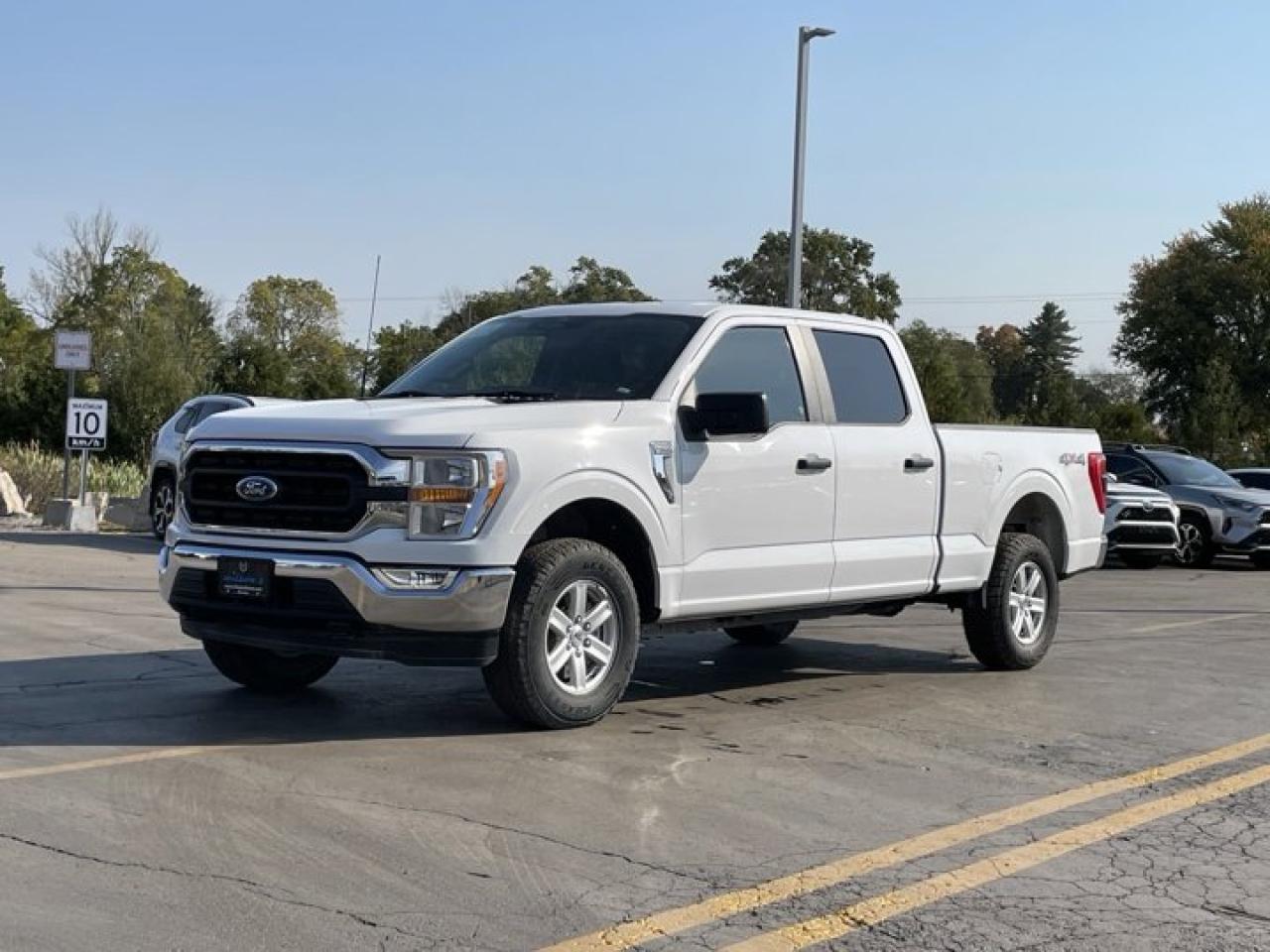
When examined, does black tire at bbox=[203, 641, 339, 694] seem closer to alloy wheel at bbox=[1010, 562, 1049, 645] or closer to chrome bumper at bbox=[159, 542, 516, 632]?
chrome bumper at bbox=[159, 542, 516, 632]

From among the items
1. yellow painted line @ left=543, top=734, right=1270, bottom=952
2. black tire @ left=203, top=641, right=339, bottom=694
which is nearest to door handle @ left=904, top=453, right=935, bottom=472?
yellow painted line @ left=543, top=734, right=1270, bottom=952

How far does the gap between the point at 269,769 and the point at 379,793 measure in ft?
1.95

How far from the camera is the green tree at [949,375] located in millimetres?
41025

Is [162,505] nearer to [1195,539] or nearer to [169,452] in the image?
[169,452]

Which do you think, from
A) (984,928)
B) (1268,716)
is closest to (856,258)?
(1268,716)

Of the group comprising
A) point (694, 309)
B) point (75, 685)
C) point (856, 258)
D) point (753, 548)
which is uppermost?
point (856, 258)

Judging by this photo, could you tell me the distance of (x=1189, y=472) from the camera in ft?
73.9

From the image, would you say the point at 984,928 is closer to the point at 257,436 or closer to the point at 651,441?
the point at 651,441

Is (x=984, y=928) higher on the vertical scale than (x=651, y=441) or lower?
lower

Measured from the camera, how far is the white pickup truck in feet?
21.7

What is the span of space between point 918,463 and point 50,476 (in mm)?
20494

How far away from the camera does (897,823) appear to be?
5633 millimetres

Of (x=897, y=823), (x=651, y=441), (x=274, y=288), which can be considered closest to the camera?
(x=897, y=823)

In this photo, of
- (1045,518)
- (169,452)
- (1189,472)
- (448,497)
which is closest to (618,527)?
(448,497)
